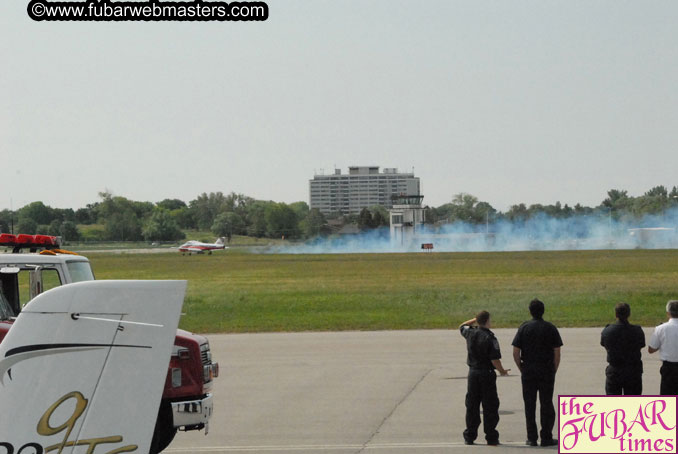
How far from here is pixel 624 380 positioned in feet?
35.6

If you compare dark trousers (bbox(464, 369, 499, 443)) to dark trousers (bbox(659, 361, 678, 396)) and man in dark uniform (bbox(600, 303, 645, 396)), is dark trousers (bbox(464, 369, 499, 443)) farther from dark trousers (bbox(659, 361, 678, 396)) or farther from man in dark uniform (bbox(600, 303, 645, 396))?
dark trousers (bbox(659, 361, 678, 396))

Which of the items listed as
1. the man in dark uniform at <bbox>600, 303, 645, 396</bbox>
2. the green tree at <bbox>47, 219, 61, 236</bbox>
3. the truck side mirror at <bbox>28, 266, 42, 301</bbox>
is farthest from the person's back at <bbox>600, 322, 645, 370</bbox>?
the green tree at <bbox>47, 219, 61, 236</bbox>

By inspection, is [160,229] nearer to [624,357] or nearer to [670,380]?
[624,357]

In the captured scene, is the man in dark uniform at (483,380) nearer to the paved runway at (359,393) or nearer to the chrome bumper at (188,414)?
the paved runway at (359,393)

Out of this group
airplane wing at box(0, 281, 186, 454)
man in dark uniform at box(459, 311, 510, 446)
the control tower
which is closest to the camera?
airplane wing at box(0, 281, 186, 454)

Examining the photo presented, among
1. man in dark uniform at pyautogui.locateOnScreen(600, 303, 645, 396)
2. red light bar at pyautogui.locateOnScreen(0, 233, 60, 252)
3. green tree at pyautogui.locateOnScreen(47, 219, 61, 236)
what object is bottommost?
man in dark uniform at pyautogui.locateOnScreen(600, 303, 645, 396)

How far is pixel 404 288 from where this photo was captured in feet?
165

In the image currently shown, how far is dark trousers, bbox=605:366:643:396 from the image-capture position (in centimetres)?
1084

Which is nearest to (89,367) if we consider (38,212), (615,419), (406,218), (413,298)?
(615,419)

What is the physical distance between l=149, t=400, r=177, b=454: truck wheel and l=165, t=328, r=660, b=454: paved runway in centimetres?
152

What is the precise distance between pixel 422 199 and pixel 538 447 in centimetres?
15502

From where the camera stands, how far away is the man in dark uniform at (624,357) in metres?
10.8

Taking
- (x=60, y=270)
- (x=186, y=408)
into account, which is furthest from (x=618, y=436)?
(x=60, y=270)

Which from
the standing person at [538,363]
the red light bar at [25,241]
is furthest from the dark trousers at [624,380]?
the red light bar at [25,241]
